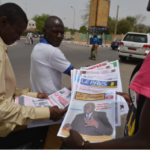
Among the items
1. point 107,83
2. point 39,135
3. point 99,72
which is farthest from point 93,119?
point 39,135

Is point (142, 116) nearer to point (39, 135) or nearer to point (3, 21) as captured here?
point (3, 21)

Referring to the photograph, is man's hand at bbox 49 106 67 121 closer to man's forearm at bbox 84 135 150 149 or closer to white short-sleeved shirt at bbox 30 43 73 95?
white short-sleeved shirt at bbox 30 43 73 95

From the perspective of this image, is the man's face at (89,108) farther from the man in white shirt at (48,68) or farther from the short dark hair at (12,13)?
the short dark hair at (12,13)

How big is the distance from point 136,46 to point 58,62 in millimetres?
8416

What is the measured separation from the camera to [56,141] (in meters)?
1.69

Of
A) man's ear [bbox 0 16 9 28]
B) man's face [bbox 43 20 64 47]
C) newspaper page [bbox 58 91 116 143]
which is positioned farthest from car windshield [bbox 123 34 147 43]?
man's ear [bbox 0 16 9 28]

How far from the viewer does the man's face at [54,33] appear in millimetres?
1821

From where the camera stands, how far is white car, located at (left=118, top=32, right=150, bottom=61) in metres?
8.98

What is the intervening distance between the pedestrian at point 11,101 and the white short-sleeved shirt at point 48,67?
0.35 metres

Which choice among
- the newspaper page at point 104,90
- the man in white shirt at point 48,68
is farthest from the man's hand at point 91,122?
the man in white shirt at point 48,68

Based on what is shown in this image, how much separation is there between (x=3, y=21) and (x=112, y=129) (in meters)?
0.99

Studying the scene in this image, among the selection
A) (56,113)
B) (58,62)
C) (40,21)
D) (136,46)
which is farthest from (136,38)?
(40,21)

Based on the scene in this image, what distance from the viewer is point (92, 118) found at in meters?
1.03

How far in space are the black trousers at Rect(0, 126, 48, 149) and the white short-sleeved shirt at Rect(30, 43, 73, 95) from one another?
36 cm
